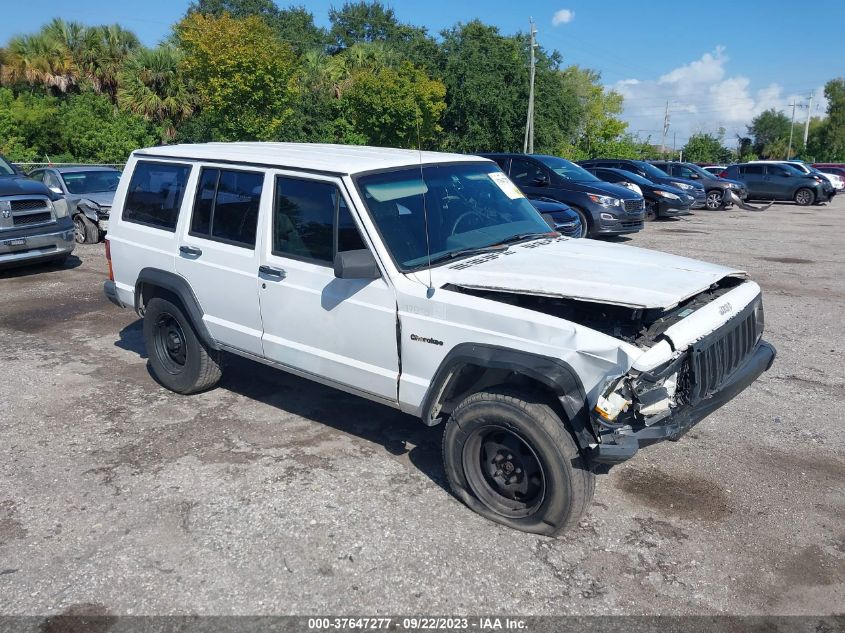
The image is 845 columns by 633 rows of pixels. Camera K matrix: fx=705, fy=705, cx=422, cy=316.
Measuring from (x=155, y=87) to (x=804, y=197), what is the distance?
26552 millimetres

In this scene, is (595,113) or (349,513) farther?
(595,113)

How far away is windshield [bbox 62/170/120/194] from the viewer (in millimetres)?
14219

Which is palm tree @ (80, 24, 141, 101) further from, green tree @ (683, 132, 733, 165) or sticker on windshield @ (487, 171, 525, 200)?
green tree @ (683, 132, 733, 165)

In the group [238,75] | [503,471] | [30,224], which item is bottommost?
[503,471]

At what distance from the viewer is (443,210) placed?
4641 mm

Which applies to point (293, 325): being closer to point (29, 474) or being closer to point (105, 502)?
point (105, 502)

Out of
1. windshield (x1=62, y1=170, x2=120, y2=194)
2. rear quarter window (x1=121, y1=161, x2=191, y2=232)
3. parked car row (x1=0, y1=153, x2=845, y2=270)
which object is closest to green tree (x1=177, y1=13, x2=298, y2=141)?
parked car row (x1=0, y1=153, x2=845, y2=270)

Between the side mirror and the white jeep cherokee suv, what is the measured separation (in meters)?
0.01

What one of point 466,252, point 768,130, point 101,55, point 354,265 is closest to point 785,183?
point 466,252

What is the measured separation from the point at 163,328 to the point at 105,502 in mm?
2037

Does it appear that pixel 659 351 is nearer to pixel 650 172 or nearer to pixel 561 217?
pixel 561 217

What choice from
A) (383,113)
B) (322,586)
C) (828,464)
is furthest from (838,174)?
(322,586)

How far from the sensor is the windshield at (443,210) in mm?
4309

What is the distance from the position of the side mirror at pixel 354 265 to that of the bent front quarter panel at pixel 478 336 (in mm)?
177
